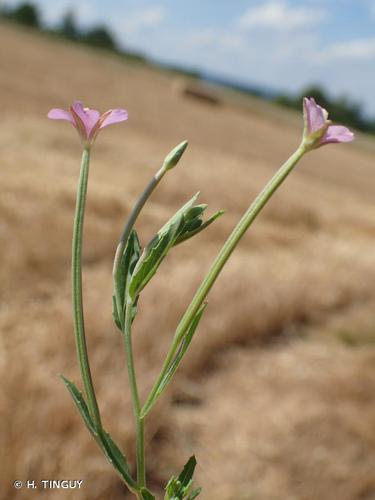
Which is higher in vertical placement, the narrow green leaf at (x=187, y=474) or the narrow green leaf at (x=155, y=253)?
the narrow green leaf at (x=155, y=253)

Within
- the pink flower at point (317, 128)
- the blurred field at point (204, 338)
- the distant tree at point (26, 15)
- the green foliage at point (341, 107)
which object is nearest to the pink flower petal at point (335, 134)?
the pink flower at point (317, 128)

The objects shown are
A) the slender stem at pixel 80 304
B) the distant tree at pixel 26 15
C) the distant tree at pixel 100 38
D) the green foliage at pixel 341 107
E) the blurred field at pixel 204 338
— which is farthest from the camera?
the distant tree at pixel 100 38

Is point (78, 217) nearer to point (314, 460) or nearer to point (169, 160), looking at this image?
point (169, 160)

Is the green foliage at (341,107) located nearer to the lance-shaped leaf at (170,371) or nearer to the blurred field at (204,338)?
the blurred field at (204,338)

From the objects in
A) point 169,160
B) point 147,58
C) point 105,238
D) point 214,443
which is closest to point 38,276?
point 105,238

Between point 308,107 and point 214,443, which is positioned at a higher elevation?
point 308,107

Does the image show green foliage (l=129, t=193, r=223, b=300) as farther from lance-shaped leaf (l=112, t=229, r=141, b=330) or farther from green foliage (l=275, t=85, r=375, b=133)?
green foliage (l=275, t=85, r=375, b=133)
